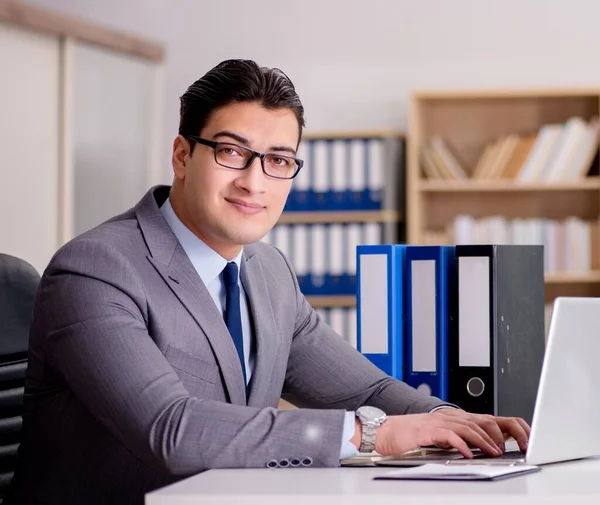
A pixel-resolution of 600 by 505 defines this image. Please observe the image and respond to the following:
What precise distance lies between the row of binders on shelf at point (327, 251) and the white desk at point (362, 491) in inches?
148

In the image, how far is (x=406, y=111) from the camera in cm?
549

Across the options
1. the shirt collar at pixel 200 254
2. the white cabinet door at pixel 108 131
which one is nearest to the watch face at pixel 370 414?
the shirt collar at pixel 200 254

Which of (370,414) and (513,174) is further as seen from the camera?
(513,174)

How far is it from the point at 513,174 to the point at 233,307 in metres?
3.50

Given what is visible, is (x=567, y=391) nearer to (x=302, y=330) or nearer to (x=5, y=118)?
(x=302, y=330)

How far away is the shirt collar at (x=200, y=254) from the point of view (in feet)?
5.85

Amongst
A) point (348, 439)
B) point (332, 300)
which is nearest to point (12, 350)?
point (348, 439)

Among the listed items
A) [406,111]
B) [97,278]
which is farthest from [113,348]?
[406,111]

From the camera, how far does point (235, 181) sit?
5.78 ft

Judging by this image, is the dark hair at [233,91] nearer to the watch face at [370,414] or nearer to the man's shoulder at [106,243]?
Answer: the man's shoulder at [106,243]

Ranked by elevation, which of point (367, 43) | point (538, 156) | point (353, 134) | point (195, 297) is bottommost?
point (195, 297)

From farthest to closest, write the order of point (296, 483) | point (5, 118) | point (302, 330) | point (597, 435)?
point (5, 118), point (302, 330), point (597, 435), point (296, 483)

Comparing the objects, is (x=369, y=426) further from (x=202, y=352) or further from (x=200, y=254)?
(x=200, y=254)

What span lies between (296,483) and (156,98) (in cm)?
Answer: 456
